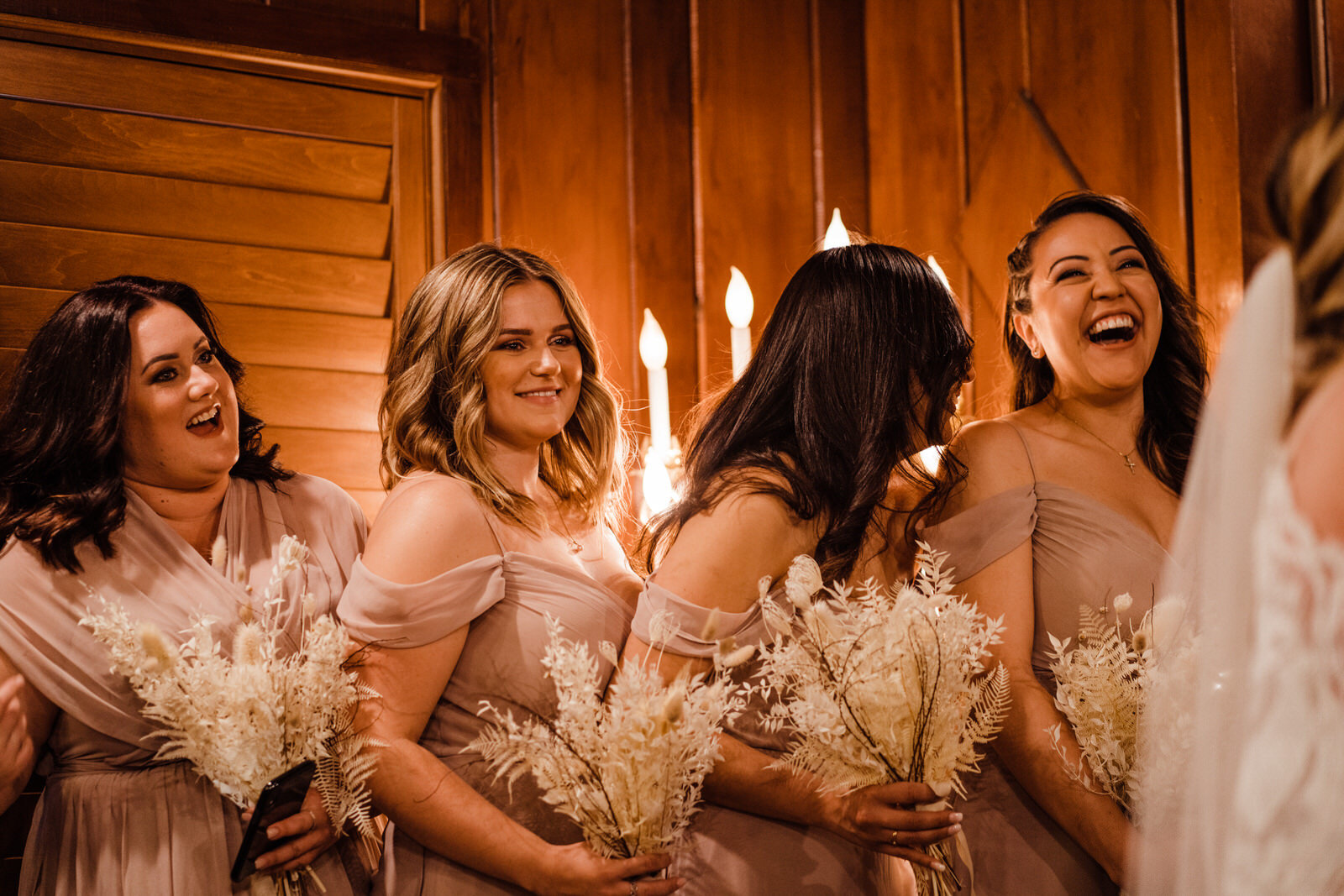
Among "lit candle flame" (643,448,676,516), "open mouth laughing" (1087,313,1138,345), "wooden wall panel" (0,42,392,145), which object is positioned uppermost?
"wooden wall panel" (0,42,392,145)

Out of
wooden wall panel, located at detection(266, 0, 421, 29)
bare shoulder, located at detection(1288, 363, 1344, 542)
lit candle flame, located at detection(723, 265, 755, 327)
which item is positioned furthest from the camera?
wooden wall panel, located at detection(266, 0, 421, 29)

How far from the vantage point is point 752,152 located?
13.7ft

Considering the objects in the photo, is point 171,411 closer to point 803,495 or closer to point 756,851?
point 803,495

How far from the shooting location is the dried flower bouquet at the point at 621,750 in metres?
1.55

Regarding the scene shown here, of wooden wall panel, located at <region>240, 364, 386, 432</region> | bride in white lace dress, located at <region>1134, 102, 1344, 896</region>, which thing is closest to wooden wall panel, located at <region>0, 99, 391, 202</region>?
wooden wall panel, located at <region>240, 364, 386, 432</region>

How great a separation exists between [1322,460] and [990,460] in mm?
1212

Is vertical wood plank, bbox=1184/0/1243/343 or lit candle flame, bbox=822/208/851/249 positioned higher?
vertical wood plank, bbox=1184/0/1243/343

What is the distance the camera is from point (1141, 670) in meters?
1.73

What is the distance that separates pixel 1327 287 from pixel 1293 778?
1.43 ft

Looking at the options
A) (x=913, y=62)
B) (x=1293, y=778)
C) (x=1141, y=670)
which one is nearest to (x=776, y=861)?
(x=1141, y=670)

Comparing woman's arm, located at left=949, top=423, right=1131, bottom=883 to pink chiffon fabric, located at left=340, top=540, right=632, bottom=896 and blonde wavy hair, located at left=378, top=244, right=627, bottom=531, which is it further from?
blonde wavy hair, located at left=378, top=244, right=627, bottom=531

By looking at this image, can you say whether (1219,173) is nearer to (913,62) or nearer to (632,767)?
(913,62)

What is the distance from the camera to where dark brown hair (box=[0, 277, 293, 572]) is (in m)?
2.15

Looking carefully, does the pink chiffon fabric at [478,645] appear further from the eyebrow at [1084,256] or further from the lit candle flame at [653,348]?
the eyebrow at [1084,256]
